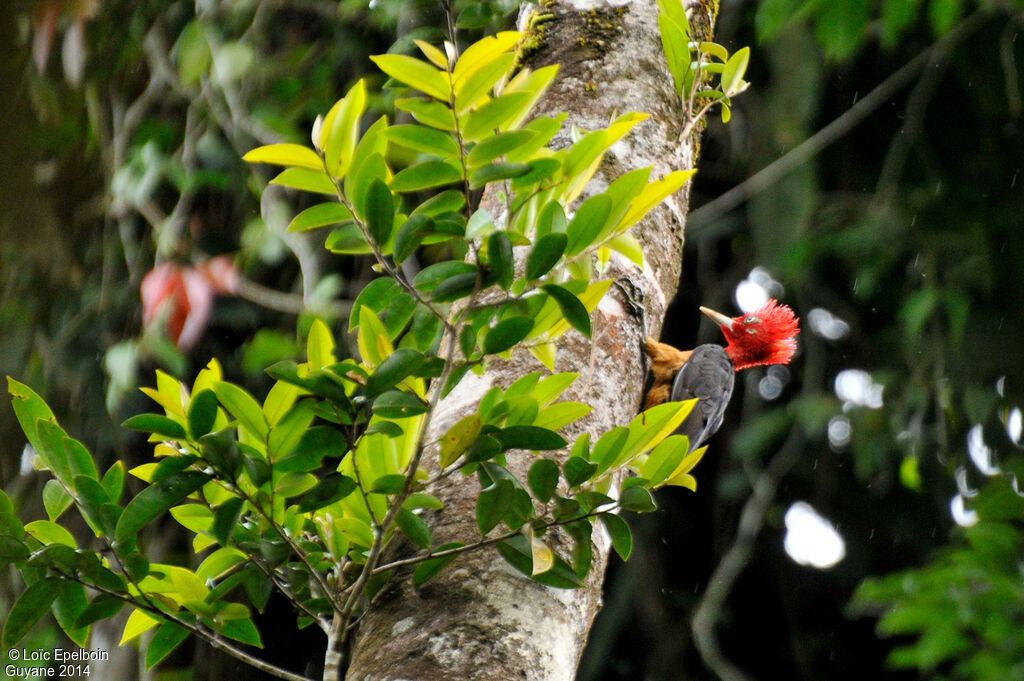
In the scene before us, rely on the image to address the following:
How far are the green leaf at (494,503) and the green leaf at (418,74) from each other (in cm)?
42

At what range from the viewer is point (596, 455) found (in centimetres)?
110

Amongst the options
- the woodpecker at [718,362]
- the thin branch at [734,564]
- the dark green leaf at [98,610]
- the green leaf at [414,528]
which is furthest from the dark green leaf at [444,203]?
the thin branch at [734,564]

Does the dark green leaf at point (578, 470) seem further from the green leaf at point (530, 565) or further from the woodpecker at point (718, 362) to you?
the woodpecker at point (718, 362)

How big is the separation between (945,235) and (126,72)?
3.02m

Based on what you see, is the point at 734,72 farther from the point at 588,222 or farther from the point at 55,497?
the point at 55,497

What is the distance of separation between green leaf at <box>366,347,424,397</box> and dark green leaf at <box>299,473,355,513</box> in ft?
0.45

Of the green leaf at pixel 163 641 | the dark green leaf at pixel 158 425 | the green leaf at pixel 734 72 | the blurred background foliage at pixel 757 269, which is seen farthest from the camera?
the blurred background foliage at pixel 757 269

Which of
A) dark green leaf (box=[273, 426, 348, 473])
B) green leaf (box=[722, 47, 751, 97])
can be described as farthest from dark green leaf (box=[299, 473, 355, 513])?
green leaf (box=[722, 47, 751, 97])

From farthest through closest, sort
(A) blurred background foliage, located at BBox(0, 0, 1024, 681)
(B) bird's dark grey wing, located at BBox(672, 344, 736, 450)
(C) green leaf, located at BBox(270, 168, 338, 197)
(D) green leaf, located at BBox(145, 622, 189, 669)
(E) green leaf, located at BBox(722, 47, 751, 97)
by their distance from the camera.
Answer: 1. (B) bird's dark grey wing, located at BBox(672, 344, 736, 450)
2. (A) blurred background foliage, located at BBox(0, 0, 1024, 681)
3. (E) green leaf, located at BBox(722, 47, 751, 97)
4. (D) green leaf, located at BBox(145, 622, 189, 669)
5. (C) green leaf, located at BBox(270, 168, 338, 197)

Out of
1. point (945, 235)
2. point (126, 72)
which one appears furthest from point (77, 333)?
point (945, 235)

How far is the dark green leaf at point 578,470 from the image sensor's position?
1034mm

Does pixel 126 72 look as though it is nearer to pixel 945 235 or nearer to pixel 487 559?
pixel 487 559

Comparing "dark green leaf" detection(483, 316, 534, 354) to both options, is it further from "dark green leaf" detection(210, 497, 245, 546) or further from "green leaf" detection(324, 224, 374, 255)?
"dark green leaf" detection(210, 497, 245, 546)

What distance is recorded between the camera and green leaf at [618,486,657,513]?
104 centimetres
